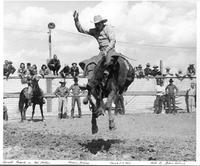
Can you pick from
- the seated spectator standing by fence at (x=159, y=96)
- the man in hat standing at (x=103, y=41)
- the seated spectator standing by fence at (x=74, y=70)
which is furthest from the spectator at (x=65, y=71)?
the man in hat standing at (x=103, y=41)

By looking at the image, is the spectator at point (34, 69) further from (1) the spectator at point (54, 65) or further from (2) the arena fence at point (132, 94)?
(2) the arena fence at point (132, 94)

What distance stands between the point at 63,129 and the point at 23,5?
9.39 feet

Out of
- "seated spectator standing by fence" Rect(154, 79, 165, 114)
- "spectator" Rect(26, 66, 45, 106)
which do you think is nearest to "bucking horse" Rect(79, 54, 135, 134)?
"spectator" Rect(26, 66, 45, 106)

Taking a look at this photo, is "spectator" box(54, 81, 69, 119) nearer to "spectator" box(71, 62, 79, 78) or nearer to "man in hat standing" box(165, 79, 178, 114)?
"spectator" box(71, 62, 79, 78)

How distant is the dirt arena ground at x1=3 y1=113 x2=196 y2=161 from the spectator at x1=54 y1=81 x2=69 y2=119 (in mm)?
Answer: 1322

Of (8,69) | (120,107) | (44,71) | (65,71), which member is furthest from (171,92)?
(8,69)

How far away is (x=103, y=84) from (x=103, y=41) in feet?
2.87

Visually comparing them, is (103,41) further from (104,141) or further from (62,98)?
(62,98)

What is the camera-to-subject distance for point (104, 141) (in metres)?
8.43

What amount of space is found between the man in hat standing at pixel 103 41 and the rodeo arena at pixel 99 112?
0.06 ft

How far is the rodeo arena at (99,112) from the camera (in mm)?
7758

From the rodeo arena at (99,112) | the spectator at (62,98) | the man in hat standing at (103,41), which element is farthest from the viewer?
Answer: the spectator at (62,98)

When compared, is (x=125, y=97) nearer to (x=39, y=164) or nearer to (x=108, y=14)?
(x=108, y=14)

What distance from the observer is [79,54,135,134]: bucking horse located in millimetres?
7422
